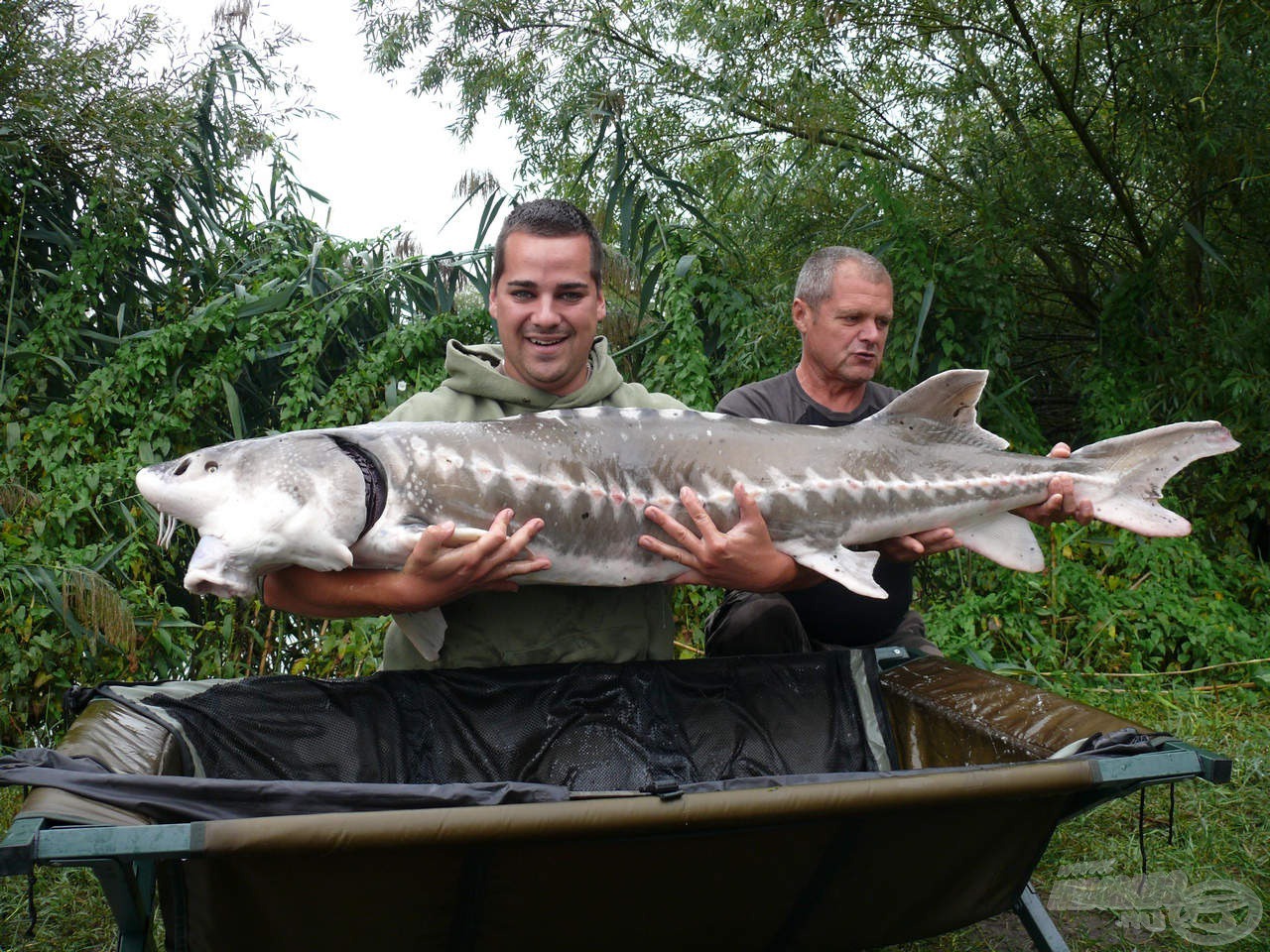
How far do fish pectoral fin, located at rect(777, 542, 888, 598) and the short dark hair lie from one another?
0.64 m

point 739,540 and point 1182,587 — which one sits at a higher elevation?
point 739,540

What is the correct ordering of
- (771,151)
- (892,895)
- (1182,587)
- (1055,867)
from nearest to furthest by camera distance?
(892,895) < (1055,867) < (1182,587) < (771,151)

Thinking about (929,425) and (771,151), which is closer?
(929,425)

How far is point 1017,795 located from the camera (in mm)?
1457

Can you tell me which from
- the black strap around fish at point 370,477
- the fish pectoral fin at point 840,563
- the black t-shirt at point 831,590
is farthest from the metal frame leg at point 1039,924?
the black strap around fish at point 370,477

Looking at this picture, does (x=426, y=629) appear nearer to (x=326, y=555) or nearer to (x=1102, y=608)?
(x=326, y=555)

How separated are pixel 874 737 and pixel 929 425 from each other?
25.9 inches

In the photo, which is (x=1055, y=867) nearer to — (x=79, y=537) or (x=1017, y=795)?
(x=1017, y=795)

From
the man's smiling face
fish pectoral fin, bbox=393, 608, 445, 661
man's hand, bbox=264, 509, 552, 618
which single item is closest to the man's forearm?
man's hand, bbox=264, 509, 552, 618

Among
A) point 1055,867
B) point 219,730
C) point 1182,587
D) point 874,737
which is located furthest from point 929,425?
point 1182,587

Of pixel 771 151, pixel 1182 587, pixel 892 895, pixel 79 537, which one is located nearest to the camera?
pixel 892 895

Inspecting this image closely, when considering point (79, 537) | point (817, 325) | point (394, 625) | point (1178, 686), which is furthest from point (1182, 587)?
point (79, 537)

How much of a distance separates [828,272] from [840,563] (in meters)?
0.92

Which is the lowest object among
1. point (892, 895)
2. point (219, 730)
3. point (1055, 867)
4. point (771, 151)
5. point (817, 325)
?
point (1055, 867)
